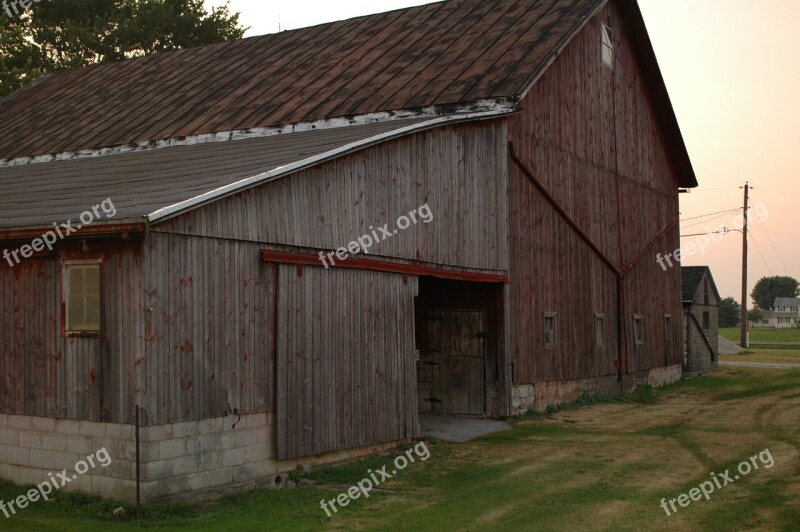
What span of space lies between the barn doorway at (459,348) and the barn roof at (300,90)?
3.63m

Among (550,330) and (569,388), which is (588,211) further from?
(569,388)

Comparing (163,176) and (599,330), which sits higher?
(163,176)

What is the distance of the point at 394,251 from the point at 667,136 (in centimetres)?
1691

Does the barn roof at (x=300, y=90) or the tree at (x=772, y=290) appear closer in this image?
the barn roof at (x=300, y=90)

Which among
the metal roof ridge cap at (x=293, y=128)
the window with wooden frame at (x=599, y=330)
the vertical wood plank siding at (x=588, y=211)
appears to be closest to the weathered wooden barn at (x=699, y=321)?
the vertical wood plank siding at (x=588, y=211)

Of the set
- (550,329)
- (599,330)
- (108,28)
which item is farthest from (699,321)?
(108,28)

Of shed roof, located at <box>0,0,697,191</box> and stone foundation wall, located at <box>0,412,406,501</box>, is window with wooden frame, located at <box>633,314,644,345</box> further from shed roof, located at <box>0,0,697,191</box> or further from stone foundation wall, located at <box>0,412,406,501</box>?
stone foundation wall, located at <box>0,412,406,501</box>

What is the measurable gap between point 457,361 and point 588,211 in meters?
6.33

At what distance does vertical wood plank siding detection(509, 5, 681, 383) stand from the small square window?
0.59ft

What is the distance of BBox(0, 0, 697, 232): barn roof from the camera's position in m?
18.0

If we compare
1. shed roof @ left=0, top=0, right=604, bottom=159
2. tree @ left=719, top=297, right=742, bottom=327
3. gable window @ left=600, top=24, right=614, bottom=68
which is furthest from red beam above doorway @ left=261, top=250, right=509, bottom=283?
tree @ left=719, top=297, right=742, bottom=327

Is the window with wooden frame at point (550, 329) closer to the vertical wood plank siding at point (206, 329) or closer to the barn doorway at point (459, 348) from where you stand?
the barn doorway at point (459, 348)

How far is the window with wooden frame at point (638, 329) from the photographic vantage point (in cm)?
2633

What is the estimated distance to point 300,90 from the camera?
21953 mm
